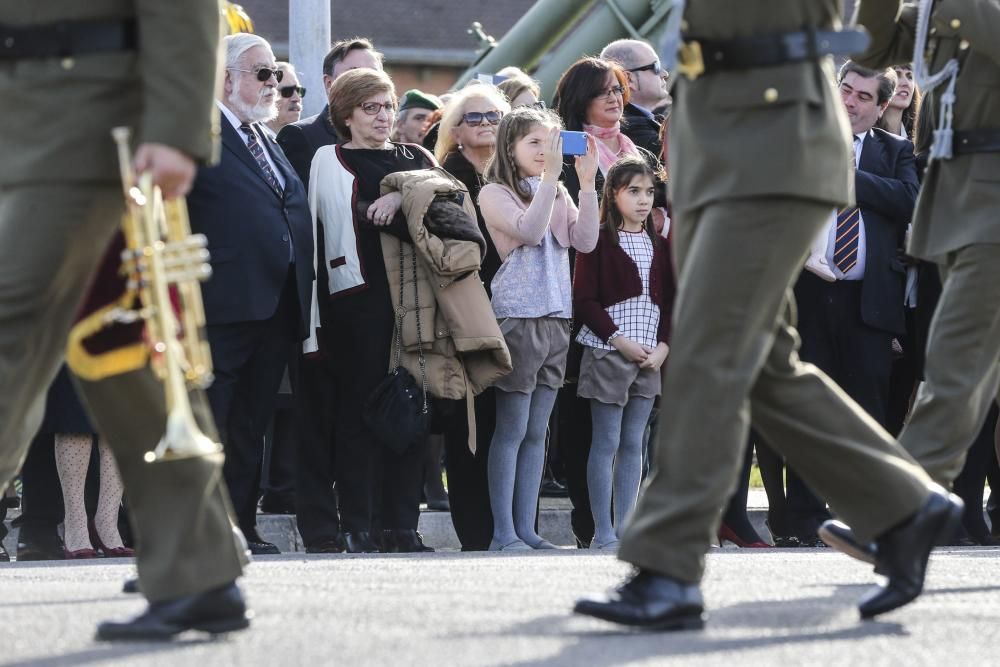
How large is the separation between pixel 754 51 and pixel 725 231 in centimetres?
41

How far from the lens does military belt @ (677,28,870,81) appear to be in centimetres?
454

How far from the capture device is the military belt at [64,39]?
429 cm

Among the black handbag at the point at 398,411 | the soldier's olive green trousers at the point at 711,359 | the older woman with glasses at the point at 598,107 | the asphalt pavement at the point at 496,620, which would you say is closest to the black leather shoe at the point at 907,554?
the asphalt pavement at the point at 496,620

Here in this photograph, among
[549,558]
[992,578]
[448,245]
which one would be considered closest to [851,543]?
[992,578]

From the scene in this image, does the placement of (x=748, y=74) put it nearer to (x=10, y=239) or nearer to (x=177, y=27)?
(x=177, y=27)

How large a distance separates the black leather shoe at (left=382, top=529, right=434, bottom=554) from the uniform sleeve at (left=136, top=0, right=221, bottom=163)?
4335mm

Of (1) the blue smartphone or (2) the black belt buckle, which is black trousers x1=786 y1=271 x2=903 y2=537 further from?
(2) the black belt buckle

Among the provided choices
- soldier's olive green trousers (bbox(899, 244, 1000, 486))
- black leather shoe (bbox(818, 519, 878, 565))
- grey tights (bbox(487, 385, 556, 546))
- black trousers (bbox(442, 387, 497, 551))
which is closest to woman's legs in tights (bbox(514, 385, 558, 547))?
grey tights (bbox(487, 385, 556, 546))

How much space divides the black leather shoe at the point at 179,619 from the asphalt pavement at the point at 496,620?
0.04 metres

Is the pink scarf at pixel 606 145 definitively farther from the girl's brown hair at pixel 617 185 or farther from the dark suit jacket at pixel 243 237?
the dark suit jacket at pixel 243 237

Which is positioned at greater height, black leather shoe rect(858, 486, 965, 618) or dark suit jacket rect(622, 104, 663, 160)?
dark suit jacket rect(622, 104, 663, 160)

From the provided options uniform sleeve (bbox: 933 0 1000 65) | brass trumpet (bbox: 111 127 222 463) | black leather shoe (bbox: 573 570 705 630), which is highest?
uniform sleeve (bbox: 933 0 1000 65)

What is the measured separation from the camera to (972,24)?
6.30m

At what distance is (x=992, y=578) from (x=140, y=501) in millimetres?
2984
